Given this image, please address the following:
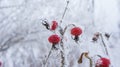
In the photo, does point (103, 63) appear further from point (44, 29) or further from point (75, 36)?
point (44, 29)

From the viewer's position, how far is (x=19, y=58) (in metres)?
1.15

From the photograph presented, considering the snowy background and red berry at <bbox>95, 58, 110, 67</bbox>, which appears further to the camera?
the snowy background

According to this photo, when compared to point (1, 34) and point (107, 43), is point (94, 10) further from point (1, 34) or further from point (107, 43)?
point (1, 34)

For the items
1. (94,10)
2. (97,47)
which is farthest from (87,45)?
(94,10)

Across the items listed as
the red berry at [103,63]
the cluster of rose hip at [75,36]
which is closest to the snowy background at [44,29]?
the cluster of rose hip at [75,36]

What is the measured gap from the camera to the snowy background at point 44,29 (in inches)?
45.0

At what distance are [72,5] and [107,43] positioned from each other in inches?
10.2

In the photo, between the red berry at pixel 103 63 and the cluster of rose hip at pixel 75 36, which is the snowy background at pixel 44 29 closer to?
the cluster of rose hip at pixel 75 36

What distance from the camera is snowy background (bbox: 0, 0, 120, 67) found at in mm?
1144

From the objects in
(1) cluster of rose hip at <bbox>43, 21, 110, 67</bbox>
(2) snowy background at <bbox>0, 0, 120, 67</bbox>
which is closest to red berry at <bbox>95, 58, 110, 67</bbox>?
(1) cluster of rose hip at <bbox>43, 21, 110, 67</bbox>

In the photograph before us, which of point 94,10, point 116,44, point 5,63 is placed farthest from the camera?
point 94,10

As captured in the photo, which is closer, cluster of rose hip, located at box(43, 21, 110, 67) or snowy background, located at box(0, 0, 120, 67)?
cluster of rose hip, located at box(43, 21, 110, 67)

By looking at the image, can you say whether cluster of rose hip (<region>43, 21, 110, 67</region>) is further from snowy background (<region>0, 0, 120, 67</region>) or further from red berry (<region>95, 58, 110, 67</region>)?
snowy background (<region>0, 0, 120, 67</region>)

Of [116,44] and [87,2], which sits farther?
[87,2]
